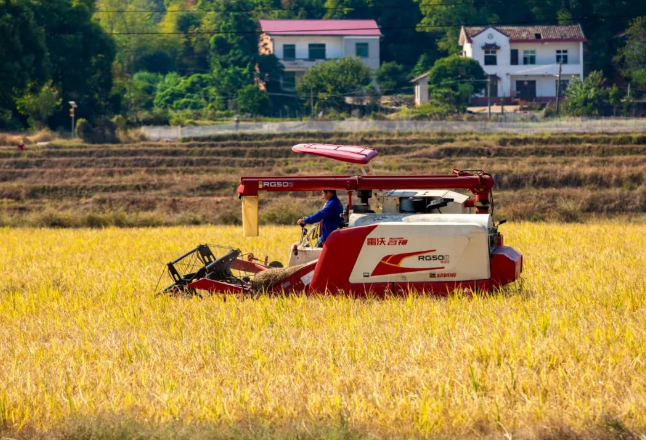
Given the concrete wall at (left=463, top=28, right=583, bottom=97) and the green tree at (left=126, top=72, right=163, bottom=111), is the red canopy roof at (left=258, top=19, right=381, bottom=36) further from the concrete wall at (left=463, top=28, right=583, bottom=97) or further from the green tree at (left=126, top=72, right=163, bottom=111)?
the green tree at (left=126, top=72, right=163, bottom=111)

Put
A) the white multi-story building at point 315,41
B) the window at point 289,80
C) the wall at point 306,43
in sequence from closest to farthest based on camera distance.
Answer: the window at point 289,80, the white multi-story building at point 315,41, the wall at point 306,43

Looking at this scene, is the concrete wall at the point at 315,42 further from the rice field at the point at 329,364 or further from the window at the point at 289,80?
the rice field at the point at 329,364

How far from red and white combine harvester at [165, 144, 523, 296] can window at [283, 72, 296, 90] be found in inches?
2653

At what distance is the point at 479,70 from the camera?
74.6 meters

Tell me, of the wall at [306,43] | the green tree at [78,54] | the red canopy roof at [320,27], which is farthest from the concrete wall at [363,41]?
the green tree at [78,54]

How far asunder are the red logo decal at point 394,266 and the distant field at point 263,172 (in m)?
18.0

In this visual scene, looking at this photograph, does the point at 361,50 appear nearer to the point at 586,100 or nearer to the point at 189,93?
the point at 189,93

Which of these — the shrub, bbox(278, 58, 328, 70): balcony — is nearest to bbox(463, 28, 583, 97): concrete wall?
bbox(278, 58, 328, 70): balcony

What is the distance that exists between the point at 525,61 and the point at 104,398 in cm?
7435

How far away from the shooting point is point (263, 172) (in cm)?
4309

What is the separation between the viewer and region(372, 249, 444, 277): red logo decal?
1201cm

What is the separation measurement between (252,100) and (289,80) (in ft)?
39.0

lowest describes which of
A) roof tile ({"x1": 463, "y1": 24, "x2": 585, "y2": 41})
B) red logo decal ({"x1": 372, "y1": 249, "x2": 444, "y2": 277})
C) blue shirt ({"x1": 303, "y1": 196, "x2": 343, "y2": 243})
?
red logo decal ({"x1": 372, "y1": 249, "x2": 444, "y2": 277})

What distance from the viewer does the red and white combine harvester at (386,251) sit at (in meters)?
11.9
